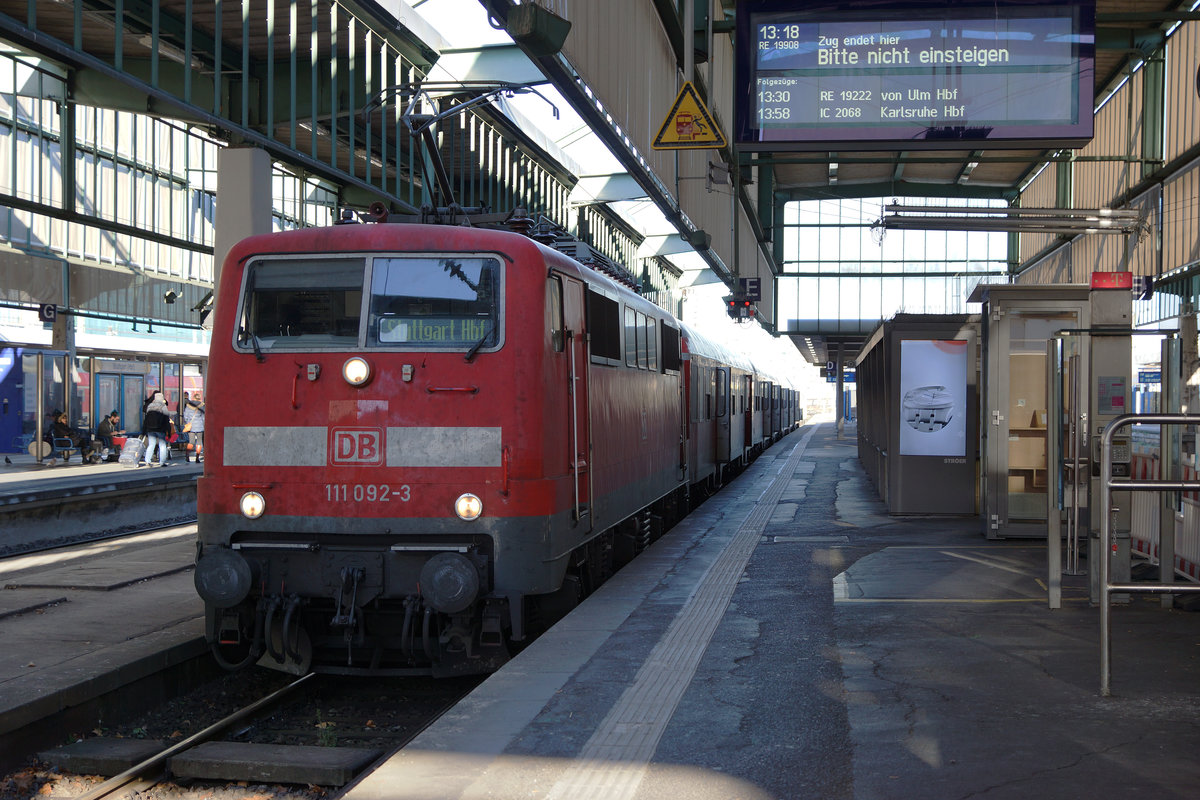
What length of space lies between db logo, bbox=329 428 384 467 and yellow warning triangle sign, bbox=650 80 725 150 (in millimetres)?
6253

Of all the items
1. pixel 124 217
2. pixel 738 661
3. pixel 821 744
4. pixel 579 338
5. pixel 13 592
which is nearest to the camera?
pixel 821 744

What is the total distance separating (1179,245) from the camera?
2259 cm

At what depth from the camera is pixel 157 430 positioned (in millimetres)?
24750

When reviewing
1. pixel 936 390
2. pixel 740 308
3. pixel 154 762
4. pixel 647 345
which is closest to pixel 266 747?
pixel 154 762

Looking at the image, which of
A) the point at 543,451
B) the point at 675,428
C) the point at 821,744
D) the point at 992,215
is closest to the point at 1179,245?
the point at 992,215

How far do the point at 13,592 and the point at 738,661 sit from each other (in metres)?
6.60

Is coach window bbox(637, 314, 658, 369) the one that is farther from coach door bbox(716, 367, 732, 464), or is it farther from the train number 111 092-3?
coach door bbox(716, 367, 732, 464)

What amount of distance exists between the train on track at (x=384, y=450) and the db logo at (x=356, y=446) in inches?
0.5

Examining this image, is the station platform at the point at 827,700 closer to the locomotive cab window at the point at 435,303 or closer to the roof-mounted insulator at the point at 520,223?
the locomotive cab window at the point at 435,303

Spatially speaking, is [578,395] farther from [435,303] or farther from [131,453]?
[131,453]

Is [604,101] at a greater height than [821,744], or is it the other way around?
[604,101]

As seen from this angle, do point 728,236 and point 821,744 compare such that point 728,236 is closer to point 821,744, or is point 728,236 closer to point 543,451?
point 543,451

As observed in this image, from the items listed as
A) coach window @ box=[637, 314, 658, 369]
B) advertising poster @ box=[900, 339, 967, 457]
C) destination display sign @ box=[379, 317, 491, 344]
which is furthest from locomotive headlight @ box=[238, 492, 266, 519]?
advertising poster @ box=[900, 339, 967, 457]

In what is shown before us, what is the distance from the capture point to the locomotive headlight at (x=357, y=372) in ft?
23.6
